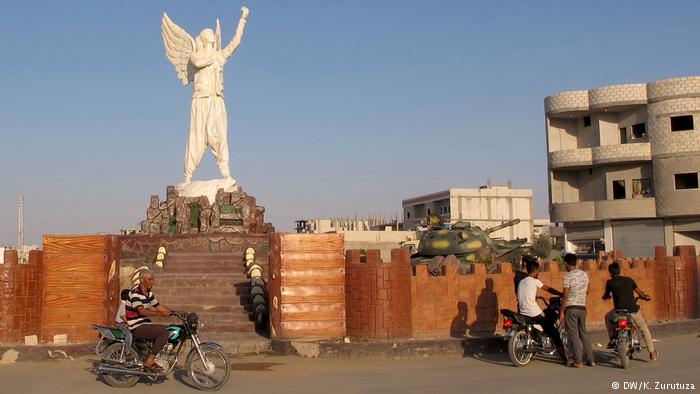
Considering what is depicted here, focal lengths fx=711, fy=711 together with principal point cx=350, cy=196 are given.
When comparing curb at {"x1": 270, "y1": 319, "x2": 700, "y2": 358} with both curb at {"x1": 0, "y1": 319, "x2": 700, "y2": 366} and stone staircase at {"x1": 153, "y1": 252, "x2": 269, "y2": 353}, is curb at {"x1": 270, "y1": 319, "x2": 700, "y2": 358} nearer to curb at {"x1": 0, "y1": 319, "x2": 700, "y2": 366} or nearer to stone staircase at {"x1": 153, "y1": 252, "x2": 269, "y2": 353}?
curb at {"x1": 0, "y1": 319, "x2": 700, "y2": 366}

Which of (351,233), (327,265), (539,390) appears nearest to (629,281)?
(539,390)

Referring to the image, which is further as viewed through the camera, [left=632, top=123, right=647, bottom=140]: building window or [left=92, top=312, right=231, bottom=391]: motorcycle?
[left=632, top=123, right=647, bottom=140]: building window

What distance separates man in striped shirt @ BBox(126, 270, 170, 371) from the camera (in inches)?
308

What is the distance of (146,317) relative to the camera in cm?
808

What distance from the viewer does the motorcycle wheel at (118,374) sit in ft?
26.2

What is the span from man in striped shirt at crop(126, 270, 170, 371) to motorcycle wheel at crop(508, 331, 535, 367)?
418 centimetres

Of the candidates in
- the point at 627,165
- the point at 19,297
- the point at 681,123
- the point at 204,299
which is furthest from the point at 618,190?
the point at 19,297

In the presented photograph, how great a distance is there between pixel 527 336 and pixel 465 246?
32.9 ft

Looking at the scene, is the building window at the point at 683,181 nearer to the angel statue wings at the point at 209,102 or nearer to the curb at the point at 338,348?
the angel statue wings at the point at 209,102

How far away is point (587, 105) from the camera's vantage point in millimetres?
38219

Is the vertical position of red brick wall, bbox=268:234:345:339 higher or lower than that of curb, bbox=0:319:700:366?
higher

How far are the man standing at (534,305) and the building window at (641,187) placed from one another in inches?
1214

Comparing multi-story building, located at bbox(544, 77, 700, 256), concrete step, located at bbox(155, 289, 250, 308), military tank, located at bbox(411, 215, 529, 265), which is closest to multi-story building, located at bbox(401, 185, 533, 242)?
multi-story building, located at bbox(544, 77, 700, 256)

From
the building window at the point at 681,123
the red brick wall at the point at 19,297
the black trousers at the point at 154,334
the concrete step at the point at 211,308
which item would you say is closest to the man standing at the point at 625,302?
the black trousers at the point at 154,334
